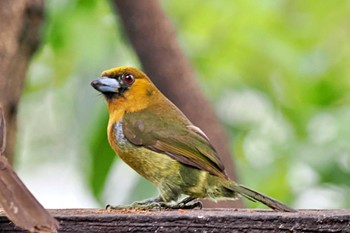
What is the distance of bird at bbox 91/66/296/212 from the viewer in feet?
11.8

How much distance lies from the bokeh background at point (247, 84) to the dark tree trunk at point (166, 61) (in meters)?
0.15

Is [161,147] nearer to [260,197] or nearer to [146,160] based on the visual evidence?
[146,160]

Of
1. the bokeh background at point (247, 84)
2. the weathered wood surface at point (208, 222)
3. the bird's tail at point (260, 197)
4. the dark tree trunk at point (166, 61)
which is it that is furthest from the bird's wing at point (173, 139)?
the dark tree trunk at point (166, 61)

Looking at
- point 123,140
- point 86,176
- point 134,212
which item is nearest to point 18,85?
point 86,176

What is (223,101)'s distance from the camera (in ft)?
18.1

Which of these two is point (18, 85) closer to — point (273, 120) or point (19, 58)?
point (19, 58)

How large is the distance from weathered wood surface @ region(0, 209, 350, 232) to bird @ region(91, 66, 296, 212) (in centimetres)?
59

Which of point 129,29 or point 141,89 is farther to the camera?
point 129,29

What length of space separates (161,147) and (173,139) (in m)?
0.06

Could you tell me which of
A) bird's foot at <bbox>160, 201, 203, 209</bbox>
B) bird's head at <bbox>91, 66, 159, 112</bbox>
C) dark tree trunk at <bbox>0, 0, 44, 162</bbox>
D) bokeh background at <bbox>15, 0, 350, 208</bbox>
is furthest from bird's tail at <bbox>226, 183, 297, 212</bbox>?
dark tree trunk at <bbox>0, 0, 44, 162</bbox>

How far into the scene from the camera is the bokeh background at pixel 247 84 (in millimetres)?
4715

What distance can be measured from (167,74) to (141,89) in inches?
44.2

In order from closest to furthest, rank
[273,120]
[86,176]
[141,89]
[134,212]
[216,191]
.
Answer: [134,212] < [216,191] < [141,89] < [86,176] < [273,120]

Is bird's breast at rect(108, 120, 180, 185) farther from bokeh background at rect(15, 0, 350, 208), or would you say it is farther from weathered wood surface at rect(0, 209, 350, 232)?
bokeh background at rect(15, 0, 350, 208)
